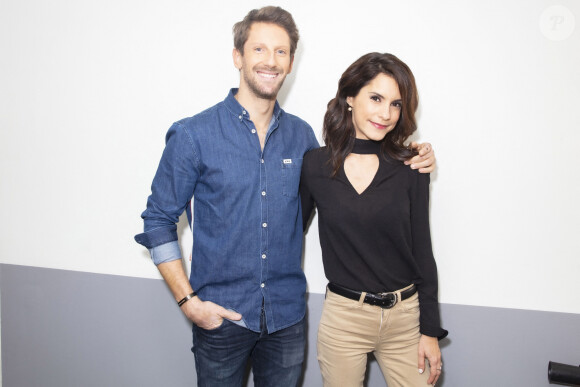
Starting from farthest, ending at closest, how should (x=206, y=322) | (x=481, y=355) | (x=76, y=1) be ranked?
(x=76, y=1) → (x=481, y=355) → (x=206, y=322)

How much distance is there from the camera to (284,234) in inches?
66.6

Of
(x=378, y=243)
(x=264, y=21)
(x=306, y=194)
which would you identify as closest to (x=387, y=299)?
(x=378, y=243)

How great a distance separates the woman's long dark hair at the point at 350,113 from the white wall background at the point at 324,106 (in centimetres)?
21

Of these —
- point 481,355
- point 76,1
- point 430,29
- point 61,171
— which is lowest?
point 481,355

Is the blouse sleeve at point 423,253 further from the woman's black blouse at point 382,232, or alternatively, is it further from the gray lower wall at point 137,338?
the gray lower wall at point 137,338

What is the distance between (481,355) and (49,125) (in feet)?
7.70

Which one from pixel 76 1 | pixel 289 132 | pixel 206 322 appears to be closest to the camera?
pixel 206 322

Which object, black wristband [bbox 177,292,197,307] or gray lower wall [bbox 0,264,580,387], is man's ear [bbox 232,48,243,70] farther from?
gray lower wall [bbox 0,264,580,387]

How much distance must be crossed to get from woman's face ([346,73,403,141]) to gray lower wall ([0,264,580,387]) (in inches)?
32.4

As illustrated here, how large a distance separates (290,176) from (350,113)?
1.11ft

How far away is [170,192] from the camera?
162 centimetres

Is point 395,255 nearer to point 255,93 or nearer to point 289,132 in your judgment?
point 289,132

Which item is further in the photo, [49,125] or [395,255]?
[49,125]

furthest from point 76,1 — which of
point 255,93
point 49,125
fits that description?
point 255,93
